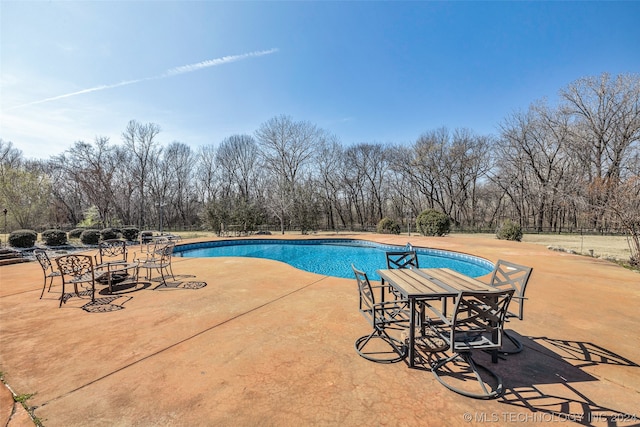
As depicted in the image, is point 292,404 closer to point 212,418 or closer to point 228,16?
point 212,418

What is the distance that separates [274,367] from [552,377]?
7.60 feet

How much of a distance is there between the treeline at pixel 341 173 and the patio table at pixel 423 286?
43.7 ft

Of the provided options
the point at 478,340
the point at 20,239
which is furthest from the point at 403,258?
the point at 20,239

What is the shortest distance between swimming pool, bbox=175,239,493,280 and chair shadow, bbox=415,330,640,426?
15.5ft

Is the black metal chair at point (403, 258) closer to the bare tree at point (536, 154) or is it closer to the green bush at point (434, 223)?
the green bush at point (434, 223)

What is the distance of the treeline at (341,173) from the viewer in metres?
16.0

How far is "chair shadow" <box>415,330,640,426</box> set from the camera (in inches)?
66.6

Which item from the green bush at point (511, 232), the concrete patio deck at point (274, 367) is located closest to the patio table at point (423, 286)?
the concrete patio deck at point (274, 367)

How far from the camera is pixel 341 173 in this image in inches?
1011

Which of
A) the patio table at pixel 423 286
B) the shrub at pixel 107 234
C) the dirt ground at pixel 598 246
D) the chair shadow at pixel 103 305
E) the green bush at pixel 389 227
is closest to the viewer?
the patio table at pixel 423 286

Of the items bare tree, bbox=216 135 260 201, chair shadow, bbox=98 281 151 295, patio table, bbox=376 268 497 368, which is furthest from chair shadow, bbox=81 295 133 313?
bare tree, bbox=216 135 260 201

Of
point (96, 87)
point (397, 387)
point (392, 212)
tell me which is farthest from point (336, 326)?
point (392, 212)

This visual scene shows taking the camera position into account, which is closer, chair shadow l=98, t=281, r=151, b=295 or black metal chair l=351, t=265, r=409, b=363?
black metal chair l=351, t=265, r=409, b=363

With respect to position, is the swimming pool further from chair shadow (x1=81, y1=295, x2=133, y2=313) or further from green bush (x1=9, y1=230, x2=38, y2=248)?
green bush (x1=9, y1=230, x2=38, y2=248)
